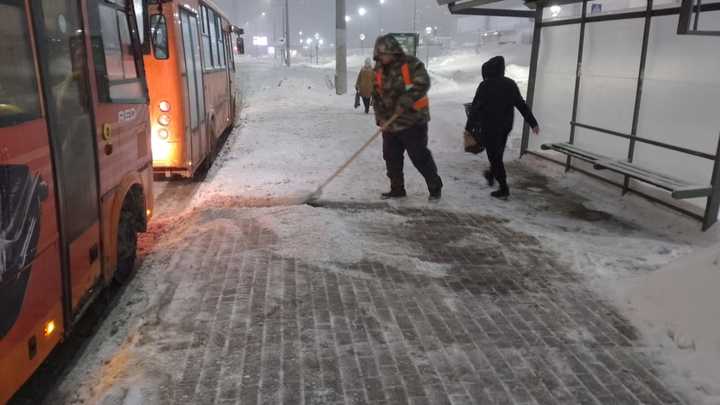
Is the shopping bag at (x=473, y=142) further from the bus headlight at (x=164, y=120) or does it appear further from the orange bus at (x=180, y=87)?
the bus headlight at (x=164, y=120)

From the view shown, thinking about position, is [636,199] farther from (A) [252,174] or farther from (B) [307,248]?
(A) [252,174]

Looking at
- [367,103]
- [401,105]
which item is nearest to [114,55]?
[401,105]

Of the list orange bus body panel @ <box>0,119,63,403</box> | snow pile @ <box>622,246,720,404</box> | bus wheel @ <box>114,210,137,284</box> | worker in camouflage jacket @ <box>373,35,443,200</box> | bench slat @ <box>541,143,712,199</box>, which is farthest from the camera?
worker in camouflage jacket @ <box>373,35,443,200</box>

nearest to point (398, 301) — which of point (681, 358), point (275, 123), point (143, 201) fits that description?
point (681, 358)

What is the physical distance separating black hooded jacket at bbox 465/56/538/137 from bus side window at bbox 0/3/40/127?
5.98 m

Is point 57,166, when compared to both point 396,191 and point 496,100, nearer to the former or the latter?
point 396,191

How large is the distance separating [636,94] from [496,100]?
6.41ft

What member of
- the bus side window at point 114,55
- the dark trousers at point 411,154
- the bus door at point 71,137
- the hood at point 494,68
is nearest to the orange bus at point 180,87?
the bus side window at point 114,55

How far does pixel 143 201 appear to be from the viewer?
565 cm

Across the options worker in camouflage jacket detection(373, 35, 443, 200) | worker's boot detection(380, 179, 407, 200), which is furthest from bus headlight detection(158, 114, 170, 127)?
worker's boot detection(380, 179, 407, 200)

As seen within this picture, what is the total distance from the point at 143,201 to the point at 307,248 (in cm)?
161

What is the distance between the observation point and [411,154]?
7.70 meters

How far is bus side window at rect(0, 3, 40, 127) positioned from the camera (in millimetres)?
2908

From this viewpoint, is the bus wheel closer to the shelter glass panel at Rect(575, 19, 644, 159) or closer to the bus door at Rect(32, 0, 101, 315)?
the bus door at Rect(32, 0, 101, 315)
